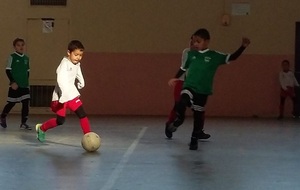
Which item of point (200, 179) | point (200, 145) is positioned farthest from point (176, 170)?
point (200, 145)

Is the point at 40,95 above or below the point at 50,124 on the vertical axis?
below

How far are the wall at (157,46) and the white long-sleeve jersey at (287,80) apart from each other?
0.35 metres

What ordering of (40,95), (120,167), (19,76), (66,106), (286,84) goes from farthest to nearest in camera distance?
(40,95)
(286,84)
(19,76)
(66,106)
(120,167)

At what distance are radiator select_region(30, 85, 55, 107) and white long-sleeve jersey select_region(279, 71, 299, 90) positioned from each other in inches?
223

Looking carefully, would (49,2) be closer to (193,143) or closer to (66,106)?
(66,106)

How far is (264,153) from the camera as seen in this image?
29.8 ft

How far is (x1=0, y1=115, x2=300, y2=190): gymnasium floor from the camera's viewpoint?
6602 millimetres

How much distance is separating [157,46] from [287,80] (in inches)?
130

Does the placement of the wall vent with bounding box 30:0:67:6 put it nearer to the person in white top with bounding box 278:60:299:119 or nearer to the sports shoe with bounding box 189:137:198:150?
the person in white top with bounding box 278:60:299:119

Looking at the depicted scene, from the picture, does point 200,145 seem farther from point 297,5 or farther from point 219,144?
point 297,5

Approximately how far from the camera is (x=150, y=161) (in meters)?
8.10

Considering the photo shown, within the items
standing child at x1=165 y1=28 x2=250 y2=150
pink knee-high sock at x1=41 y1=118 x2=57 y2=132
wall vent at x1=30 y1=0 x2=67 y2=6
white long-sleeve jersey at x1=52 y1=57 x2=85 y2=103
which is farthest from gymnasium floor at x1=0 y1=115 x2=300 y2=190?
wall vent at x1=30 y1=0 x2=67 y2=6

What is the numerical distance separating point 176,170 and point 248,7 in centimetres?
1031

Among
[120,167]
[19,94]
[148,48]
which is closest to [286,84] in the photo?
[148,48]
